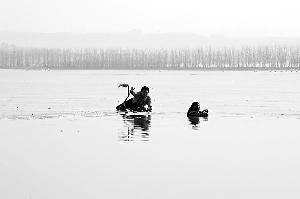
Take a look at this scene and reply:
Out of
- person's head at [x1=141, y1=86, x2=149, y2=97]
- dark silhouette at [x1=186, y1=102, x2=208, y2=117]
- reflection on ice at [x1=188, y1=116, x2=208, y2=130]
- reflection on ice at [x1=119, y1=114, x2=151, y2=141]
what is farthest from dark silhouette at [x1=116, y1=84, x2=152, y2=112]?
reflection on ice at [x1=188, y1=116, x2=208, y2=130]

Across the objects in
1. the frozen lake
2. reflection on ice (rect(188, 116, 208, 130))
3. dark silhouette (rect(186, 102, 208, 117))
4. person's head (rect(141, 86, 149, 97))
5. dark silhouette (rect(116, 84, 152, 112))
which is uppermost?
person's head (rect(141, 86, 149, 97))

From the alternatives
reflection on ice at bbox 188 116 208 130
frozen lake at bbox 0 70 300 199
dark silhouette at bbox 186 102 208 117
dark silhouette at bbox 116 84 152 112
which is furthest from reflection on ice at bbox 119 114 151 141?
dark silhouette at bbox 186 102 208 117

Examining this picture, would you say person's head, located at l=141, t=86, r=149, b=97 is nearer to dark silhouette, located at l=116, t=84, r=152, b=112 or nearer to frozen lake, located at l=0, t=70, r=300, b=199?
dark silhouette, located at l=116, t=84, r=152, b=112

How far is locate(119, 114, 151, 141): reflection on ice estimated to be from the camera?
665 inches

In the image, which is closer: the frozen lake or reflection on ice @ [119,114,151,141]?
the frozen lake

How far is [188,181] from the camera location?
1084 centimetres

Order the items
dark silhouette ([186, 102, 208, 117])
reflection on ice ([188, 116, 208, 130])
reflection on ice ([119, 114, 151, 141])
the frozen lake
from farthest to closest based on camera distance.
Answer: dark silhouette ([186, 102, 208, 117])
reflection on ice ([188, 116, 208, 130])
reflection on ice ([119, 114, 151, 141])
the frozen lake

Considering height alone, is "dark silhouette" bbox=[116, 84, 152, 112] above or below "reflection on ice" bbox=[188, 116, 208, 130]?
above

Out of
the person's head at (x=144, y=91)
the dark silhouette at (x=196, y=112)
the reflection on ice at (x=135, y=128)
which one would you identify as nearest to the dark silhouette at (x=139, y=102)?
the person's head at (x=144, y=91)

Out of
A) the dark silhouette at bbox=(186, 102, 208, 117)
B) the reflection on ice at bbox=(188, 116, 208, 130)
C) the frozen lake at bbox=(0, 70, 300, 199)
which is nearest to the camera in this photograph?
the frozen lake at bbox=(0, 70, 300, 199)

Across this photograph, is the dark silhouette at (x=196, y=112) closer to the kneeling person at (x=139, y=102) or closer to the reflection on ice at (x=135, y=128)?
the reflection on ice at (x=135, y=128)

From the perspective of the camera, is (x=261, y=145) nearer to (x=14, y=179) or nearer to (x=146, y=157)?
(x=146, y=157)

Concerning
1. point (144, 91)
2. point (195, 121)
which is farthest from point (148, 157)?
point (144, 91)

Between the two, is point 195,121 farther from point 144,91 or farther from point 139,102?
point 139,102
